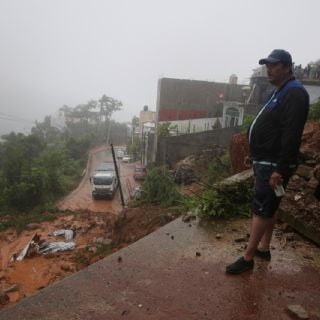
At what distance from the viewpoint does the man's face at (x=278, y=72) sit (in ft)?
8.99

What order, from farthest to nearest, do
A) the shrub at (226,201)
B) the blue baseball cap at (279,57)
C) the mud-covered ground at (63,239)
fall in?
the mud-covered ground at (63,239)
the shrub at (226,201)
the blue baseball cap at (279,57)

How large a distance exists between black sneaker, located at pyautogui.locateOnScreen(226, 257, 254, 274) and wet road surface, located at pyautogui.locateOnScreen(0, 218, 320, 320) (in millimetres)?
60

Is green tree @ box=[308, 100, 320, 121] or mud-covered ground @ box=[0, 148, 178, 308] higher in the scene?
green tree @ box=[308, 100, 320, 121]

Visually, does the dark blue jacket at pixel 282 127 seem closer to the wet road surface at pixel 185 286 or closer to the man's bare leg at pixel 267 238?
the man's bare leg at pixel 267 238

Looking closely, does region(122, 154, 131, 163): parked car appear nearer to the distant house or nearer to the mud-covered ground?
the distant house

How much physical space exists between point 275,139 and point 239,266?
126cm

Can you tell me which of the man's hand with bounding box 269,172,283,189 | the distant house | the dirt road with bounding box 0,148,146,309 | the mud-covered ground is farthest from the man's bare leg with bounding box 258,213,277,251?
the distant house

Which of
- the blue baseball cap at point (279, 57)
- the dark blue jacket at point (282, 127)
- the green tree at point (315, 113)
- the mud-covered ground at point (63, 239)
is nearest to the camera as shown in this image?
the dark blue jacket at point (282, 127)

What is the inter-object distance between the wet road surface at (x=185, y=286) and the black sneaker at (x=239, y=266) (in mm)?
60

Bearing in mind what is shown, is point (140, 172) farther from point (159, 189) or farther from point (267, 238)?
point (267, 238)

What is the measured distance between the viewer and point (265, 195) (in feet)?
9.41

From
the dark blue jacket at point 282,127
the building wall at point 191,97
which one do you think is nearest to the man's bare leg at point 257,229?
the dark blue jacket at point 282,127

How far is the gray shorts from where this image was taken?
285cm

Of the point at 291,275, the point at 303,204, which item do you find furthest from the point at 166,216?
the point at 291,275
